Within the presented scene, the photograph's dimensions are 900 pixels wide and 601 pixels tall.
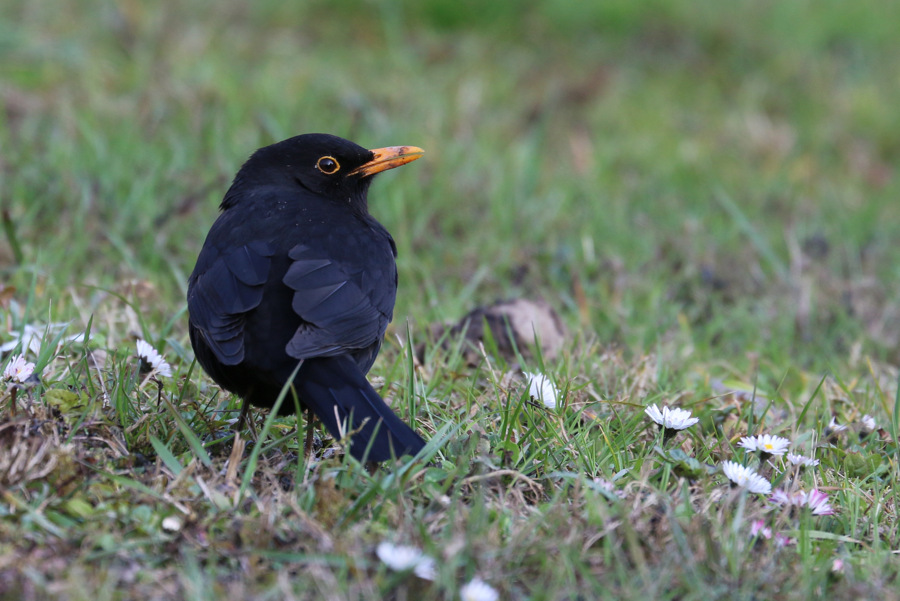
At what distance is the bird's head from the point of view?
3.74m

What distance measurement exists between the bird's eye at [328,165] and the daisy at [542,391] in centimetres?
111

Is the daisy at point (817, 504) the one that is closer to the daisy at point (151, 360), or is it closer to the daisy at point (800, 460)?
the daisy at point (800, 460)

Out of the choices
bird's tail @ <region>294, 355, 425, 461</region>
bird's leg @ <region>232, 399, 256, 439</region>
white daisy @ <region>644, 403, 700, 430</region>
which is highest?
bird's tail @ <region>294, 355, 425, 461</region>

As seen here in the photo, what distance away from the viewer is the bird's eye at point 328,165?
3748mm

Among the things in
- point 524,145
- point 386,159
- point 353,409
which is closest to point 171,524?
point 353,409

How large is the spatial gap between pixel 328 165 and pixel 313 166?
0.06 metres

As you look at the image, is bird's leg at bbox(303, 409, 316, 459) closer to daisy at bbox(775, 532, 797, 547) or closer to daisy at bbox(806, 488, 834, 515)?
daisy at bbox(775, 532, 797, 547)

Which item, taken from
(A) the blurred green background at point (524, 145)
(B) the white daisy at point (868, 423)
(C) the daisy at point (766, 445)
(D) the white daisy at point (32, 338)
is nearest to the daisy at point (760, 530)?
(C) the daisy at point (766, 445)

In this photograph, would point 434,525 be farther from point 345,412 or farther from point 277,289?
point 277,289

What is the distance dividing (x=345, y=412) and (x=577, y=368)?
4.42 ft

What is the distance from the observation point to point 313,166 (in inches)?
148

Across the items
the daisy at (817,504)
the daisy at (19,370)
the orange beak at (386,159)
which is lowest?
the daisy at (817,504)

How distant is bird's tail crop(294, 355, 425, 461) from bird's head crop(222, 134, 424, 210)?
996 mm

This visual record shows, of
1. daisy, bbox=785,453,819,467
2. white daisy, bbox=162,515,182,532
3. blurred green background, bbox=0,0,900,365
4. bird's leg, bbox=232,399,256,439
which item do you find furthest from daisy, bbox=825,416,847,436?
white daisy, bbox=162,515,182,532
